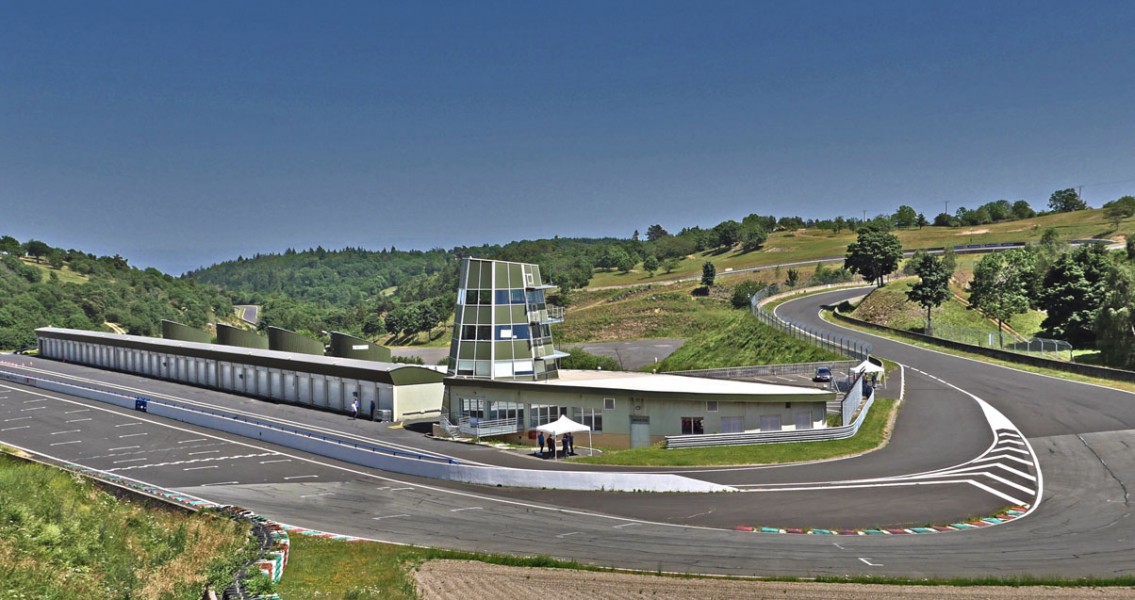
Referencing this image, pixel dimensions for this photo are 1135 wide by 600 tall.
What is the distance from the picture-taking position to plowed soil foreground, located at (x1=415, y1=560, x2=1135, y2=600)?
22.6m

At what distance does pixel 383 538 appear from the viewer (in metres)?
30.9

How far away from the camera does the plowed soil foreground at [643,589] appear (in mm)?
22609

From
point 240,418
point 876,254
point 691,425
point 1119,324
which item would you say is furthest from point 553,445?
point 876,254

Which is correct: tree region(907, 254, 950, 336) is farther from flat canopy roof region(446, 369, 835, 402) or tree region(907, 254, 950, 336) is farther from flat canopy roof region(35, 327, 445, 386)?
flat canopy roof region(35, 327, 445, 386)

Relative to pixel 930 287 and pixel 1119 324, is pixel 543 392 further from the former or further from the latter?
pixel 930 287

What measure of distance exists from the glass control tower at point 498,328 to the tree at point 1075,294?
5103cm

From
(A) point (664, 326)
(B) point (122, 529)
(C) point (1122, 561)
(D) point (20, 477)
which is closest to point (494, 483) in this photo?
(B) point (122, 529)

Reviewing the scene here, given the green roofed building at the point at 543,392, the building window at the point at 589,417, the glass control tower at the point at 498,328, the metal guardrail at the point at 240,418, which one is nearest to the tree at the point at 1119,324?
the green roofed building at the point at 543,392

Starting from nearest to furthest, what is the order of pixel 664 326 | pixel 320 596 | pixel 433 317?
1. pixel 320 596
2. pixel 664 326
3. pixel 433 317

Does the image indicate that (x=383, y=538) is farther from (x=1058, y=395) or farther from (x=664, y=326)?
(x=664, y=326)

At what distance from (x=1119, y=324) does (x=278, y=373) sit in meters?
69.5

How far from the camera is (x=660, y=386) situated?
5259 centimetres

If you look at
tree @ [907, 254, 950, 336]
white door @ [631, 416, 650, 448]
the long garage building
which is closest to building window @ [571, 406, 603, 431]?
white door @ [631, 416, 650, 448]

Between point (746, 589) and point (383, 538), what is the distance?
1378cm
